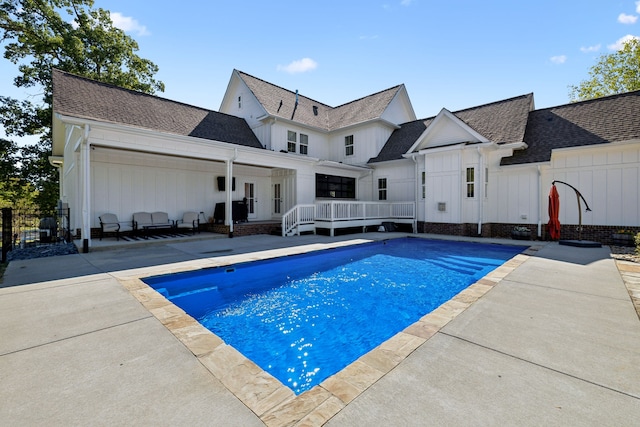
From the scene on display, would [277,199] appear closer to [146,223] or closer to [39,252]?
[146,223]

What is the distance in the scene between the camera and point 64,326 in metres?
3.17

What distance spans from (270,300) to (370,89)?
17.9m

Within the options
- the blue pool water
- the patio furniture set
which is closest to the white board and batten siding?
the blue pool water

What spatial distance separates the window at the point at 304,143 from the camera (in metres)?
16.6

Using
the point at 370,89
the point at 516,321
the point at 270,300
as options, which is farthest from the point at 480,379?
the point at 370,89

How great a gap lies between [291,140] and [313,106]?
422 cm

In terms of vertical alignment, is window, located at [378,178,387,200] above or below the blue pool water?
above

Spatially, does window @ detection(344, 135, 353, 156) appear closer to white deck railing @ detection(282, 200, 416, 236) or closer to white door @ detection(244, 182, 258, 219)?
white deck railing @ detection(282, 200, 416, 236)

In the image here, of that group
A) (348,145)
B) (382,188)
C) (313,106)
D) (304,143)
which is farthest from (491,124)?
(313,106)

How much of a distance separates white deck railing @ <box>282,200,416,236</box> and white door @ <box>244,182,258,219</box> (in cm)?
322

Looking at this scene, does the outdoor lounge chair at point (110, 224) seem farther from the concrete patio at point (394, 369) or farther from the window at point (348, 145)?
the window at point (348, 145)

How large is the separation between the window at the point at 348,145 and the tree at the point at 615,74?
74.1 ft

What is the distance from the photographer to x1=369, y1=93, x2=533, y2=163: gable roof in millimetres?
12133

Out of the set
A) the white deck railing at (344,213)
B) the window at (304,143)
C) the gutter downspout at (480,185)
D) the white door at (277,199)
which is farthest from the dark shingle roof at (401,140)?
the white door at (277,199)
